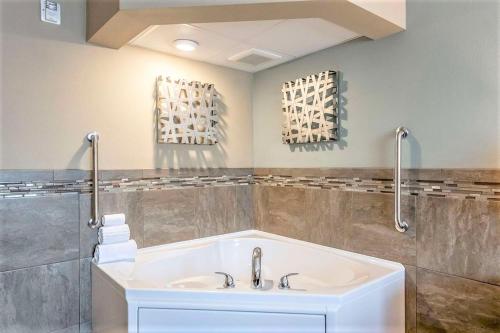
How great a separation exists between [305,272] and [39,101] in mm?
2119

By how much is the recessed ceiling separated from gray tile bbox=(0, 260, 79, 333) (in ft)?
5.24

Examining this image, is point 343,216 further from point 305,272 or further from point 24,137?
point 24,137

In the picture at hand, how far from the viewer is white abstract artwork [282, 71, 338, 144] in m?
2.32

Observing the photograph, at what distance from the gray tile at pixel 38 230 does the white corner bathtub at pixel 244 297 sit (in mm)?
255

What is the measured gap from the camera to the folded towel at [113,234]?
2.07 meters

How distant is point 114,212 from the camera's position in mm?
2215

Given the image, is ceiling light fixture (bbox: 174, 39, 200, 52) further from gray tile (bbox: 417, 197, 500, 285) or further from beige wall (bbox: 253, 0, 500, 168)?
gray tile (bbox: 417, 197, 500, 285)

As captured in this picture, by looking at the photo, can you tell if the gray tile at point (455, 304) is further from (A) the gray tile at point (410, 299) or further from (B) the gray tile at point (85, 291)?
(B) the gray tile at point (85, 291)

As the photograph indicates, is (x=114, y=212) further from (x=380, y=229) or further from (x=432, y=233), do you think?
(x=432, y=233)

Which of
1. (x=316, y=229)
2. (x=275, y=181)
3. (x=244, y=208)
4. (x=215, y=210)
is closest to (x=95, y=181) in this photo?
(x=215, y=210)

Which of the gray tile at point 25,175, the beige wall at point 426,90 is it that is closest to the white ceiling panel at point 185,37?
the beige wall at point 426,90

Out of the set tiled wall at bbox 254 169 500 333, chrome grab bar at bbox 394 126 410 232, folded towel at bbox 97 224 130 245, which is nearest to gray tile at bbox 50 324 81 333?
folded towel at bbox 97 224 130 245

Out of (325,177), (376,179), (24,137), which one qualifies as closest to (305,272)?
(325,177)

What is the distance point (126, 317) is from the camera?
5.21ft
